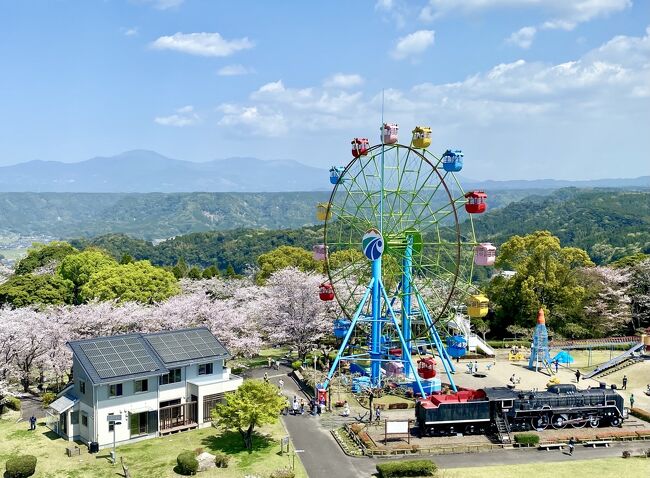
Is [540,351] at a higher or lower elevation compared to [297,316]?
lower

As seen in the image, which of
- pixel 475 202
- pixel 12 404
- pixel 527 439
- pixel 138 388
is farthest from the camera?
pixel 12 404

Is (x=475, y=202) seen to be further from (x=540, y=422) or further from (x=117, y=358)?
(x=117, y=358)

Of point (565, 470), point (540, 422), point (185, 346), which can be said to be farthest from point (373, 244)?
point (565, 470)

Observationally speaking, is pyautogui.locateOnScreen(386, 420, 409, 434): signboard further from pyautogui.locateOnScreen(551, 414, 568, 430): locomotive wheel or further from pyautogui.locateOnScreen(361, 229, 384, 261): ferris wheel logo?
pyautogui.locateOnScreen(361, 229, 384, 261): ferris wheel logo

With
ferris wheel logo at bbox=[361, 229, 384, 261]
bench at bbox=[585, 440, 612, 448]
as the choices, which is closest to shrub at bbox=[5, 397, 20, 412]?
ferris wheel logo at bbox=[361, 229, 384, 261]

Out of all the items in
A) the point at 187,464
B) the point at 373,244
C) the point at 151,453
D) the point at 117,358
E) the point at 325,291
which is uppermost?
the point at 373,244

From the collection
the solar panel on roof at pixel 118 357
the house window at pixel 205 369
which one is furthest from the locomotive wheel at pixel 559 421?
the solar panel on roof at pixel 118 357

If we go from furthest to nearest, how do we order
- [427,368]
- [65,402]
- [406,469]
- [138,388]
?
[427,368] → [138,388] → [65,402] → [406,469]

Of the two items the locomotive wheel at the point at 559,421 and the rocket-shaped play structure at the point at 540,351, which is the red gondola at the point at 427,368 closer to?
the locomotive wheel at the point at 559,421
